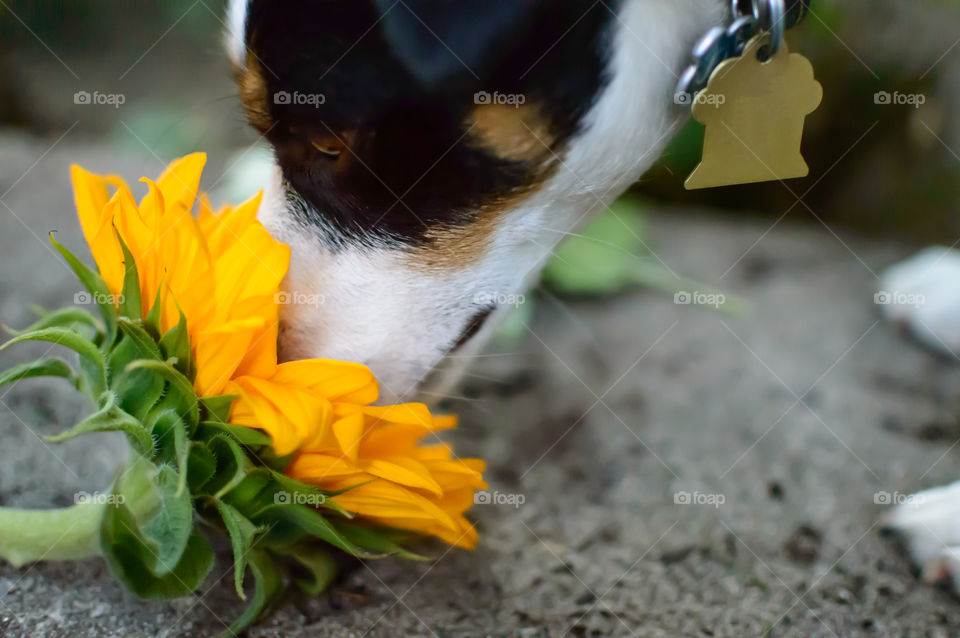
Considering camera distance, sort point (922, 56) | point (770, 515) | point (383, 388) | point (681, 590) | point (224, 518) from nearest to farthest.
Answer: point (224, 518) → point (383, 388) → point (681, 590) → point (770, 515) → point (922, 56)

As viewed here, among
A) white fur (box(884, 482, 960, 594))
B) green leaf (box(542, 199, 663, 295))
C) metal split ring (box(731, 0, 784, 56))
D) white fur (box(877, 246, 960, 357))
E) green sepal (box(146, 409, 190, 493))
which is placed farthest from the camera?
green leaf (box(542, 199, 663, 295))

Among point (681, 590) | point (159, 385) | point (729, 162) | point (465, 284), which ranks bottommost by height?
point (681, 590)

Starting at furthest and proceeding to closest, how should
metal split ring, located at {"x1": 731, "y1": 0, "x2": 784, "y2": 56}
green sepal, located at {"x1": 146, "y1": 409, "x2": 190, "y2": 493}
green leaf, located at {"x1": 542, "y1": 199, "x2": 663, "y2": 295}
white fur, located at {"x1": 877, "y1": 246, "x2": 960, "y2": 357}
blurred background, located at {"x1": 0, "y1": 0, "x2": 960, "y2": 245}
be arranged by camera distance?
blurred background, located at {"x1": 0, "y1": 0, "x2": 960, "y2": 245}
green leaf, located at {"x1": 542, "y1": 199, "x2": 663, "y2": 295}
white fur, located at {"x1": 877, "y1": 246, "x2": 960, "y2": 357}
metal split ring, located at {"x1": 731, "y1": 0, "x2": 784, "y2": 56}
green sepal, located at {"x1": 146, "y1": 409, "x2": 190, "y2": 493}

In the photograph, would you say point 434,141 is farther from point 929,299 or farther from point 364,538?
point 929,299

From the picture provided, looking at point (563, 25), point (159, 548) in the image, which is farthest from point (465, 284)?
point (159, 548)

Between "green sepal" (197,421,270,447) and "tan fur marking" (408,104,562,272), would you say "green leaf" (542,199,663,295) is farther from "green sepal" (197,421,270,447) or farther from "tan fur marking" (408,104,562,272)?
"green sepal" (197,421,270,447)

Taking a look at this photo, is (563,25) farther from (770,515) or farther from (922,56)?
(922,56)

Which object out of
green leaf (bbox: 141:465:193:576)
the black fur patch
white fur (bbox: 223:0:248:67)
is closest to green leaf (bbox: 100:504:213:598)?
green leaf (bbox: 141:465:193:576)
